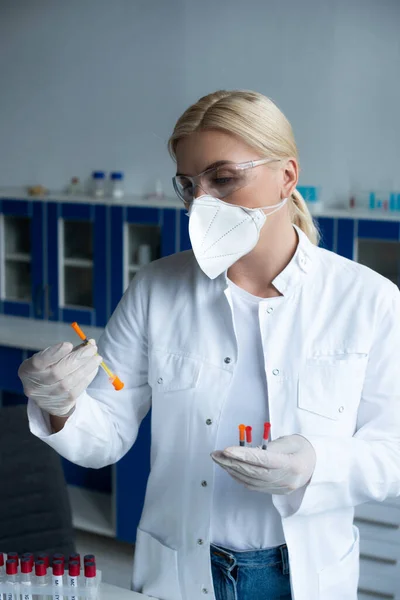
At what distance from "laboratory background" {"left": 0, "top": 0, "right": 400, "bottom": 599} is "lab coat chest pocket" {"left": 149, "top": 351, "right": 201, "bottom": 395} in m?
1.37

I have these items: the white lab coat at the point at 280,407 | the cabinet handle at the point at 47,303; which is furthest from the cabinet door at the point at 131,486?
the white lab coat at the point at 280,407

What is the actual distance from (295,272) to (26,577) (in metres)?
0.72

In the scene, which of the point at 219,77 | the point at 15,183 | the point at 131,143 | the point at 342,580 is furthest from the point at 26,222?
the point at 342,580

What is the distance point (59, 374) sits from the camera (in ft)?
4.42

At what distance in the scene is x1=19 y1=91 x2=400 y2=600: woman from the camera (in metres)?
1.41

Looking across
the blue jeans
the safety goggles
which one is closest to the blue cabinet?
the safety goggles

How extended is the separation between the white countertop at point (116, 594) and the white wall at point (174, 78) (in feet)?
7.37

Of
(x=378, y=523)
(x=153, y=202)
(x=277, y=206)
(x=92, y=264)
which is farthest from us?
(x=92, y=264)

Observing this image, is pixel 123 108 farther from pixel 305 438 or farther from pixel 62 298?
pixel 305 438

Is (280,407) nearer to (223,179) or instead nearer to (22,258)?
(223,179)

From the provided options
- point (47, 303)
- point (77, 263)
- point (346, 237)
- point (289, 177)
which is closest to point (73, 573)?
point (289, 177)

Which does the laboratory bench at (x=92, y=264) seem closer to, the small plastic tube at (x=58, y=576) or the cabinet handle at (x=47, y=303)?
the cabinet handle at (x=47, y=303)

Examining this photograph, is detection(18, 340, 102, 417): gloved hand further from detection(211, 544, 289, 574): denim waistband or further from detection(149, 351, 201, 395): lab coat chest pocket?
detection(211, 544, 289, 574): denim waistband

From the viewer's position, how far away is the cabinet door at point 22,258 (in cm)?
387
